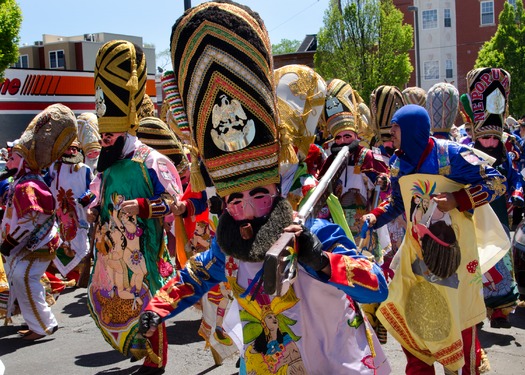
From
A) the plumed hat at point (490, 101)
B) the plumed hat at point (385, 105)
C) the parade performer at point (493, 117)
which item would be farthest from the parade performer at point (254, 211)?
the plumed hat at point (385, 105)

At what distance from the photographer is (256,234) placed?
127 inches

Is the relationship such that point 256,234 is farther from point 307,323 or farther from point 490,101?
point 490,101

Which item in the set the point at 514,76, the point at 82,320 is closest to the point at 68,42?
the point at 514,76

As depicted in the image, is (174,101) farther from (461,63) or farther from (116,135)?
(461,63)

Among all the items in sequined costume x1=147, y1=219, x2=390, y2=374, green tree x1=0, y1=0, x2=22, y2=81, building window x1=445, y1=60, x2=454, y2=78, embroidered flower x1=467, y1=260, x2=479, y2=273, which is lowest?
embroidered flower x1=467, y1=260, x2=479, y2=273

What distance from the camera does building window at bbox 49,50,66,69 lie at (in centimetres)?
4377

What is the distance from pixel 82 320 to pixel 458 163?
16.7ft

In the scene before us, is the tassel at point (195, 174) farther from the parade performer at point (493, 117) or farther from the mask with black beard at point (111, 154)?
the parade performer at point (493, 117)

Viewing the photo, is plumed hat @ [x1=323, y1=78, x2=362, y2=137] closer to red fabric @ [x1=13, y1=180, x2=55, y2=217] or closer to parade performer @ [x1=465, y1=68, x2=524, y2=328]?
parade performer @ [x1=465, y1=68, x2=524, y2=328]

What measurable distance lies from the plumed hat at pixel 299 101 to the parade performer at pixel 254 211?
47.7 inches

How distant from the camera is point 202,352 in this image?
22.5ft

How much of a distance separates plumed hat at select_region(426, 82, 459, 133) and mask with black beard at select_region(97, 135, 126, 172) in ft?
11.4

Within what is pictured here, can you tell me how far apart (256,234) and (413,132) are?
85.8 inches

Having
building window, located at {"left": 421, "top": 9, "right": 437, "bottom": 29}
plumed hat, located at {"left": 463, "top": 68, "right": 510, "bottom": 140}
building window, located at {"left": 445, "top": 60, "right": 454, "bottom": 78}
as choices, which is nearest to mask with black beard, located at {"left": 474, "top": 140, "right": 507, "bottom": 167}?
plumed hat, located at {"left": 463, "top": 68, "right": 510, "bottom": 140}
